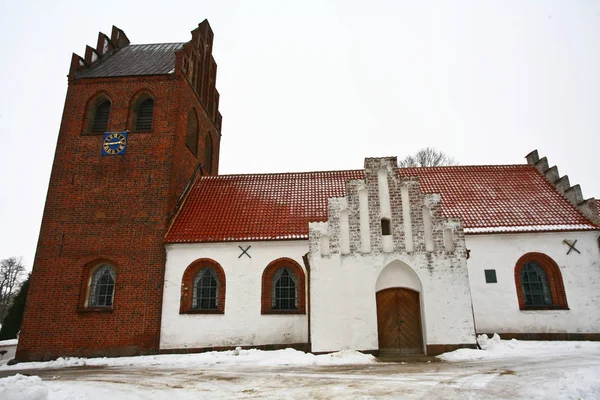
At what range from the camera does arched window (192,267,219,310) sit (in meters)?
15.5

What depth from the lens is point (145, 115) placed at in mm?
18438

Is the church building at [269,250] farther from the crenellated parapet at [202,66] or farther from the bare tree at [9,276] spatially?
the bare tree at [9,276]

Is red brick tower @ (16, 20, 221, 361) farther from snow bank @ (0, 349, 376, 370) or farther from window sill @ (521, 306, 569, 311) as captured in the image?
window sill @ (521, 306, 569, 311)

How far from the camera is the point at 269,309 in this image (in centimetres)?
1515

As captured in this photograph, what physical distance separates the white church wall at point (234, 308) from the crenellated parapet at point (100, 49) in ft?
33.9

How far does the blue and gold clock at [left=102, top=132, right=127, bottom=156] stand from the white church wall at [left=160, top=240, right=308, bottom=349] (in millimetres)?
5007

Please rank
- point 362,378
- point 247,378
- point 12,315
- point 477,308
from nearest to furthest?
point 362,378, point 247,378, point 477,308, point 12,315

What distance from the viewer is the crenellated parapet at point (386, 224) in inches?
512

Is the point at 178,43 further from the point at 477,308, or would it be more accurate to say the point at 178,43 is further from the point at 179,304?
the point at 477,308

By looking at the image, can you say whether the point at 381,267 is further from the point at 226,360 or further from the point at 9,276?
the point at 9,276

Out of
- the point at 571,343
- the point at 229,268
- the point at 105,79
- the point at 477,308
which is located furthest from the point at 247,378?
the point at 105,79

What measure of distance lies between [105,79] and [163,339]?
12.0m

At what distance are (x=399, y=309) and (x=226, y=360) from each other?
19.3 ft

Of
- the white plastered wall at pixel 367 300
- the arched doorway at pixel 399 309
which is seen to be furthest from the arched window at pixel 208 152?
the arched doorway at pixel 399 309
